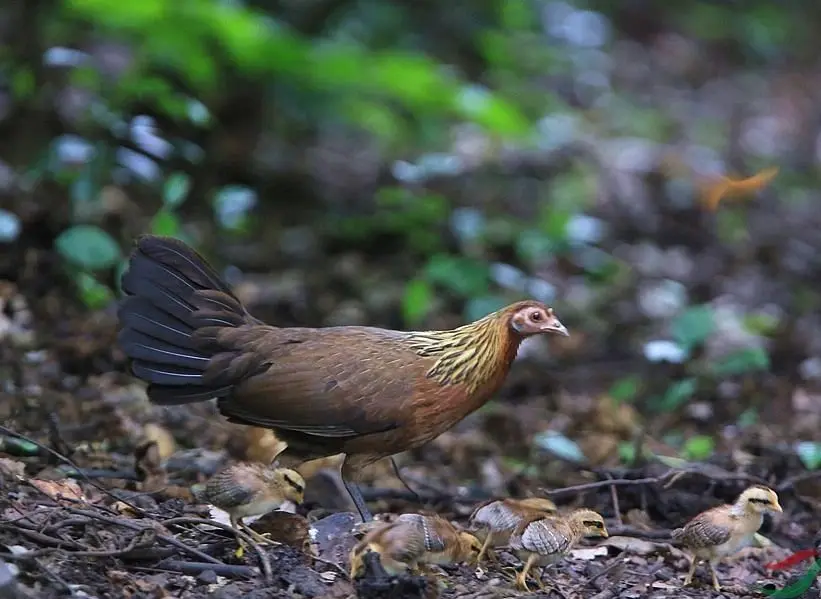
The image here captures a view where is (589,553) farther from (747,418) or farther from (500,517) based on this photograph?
(747,418)

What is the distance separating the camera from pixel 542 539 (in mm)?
4406

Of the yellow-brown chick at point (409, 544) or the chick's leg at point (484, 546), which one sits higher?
the yellow-brown chick at point (409, 544)

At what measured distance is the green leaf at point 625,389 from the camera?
7949 millimetres

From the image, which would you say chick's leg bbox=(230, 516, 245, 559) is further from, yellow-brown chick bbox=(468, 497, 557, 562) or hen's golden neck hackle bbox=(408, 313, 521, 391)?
hen's golden neck hackle bbox=(408, 313, 521, 391)

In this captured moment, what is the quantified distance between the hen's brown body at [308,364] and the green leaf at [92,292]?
253cm

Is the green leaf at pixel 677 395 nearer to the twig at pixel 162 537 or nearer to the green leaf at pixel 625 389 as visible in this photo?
the green leaf at pixel 625 389

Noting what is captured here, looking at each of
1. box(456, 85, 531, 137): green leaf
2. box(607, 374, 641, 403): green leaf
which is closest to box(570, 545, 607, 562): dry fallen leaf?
box(607, 374, 641, 403): green leaf

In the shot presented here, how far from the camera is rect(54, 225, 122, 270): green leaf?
7.36 metres

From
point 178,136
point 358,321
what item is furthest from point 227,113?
point 358,321

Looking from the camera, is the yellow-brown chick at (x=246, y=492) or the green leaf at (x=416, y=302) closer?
the yellow-brown chick at (x=246, y=492)

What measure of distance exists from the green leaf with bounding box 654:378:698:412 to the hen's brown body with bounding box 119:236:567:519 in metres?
2.15

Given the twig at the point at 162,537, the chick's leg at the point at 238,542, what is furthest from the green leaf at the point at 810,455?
the twig at the point at 162,537

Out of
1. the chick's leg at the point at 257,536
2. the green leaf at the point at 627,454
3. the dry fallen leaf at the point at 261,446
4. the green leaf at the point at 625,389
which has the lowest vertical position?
the green leaf at the point at 625,389

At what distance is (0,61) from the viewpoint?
9.38 m
